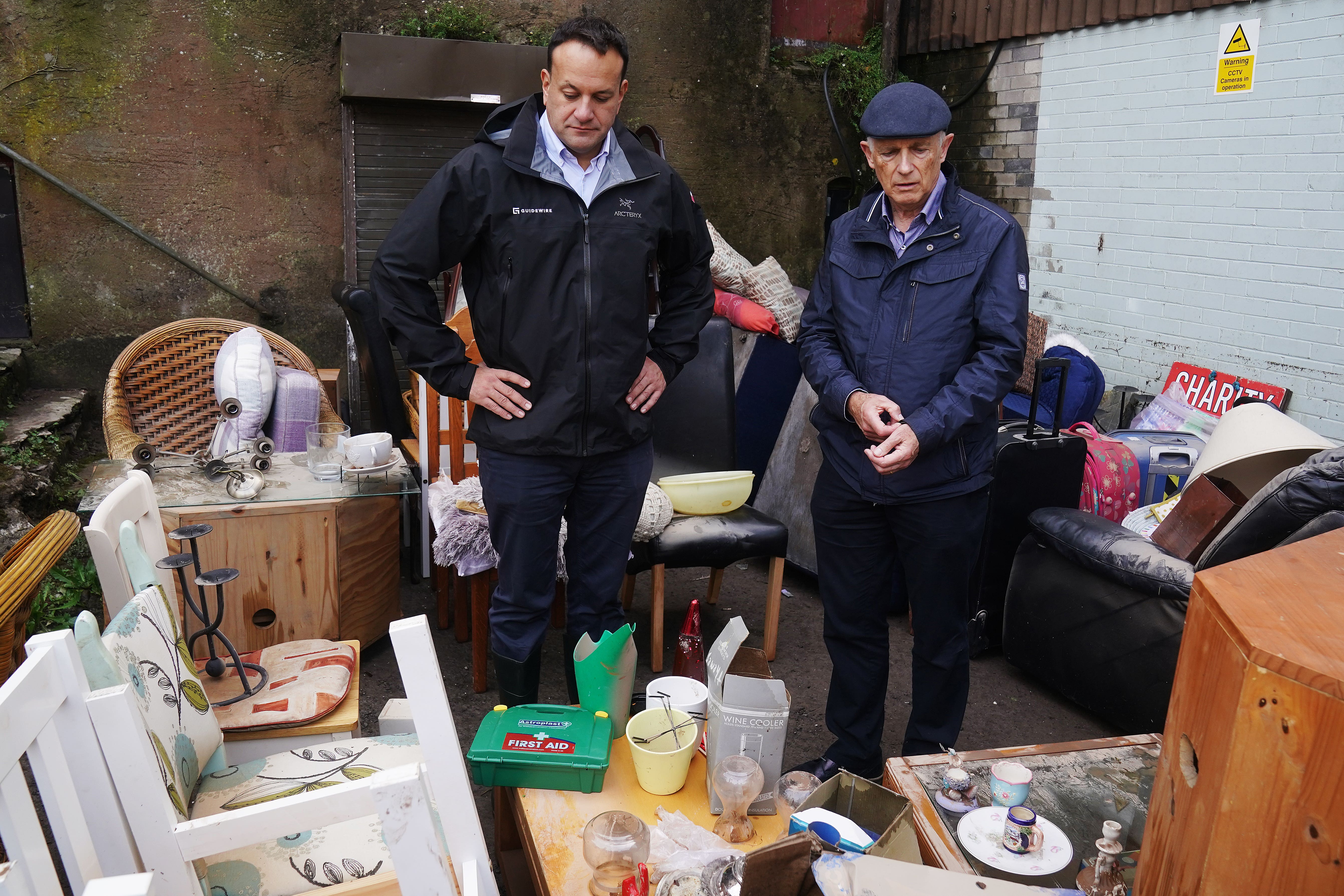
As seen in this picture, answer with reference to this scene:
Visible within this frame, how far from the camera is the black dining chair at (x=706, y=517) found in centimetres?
346

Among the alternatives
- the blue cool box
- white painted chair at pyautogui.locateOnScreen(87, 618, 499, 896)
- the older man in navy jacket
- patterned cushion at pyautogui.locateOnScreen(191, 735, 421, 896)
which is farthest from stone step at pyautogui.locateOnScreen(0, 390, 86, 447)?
the blue cool box

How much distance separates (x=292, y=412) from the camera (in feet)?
12.1

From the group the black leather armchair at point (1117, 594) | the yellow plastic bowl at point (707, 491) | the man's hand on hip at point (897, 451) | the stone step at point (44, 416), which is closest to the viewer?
the man's hand on hip at point (897, 451)

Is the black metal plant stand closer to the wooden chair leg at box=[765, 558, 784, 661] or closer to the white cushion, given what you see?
the white cushion

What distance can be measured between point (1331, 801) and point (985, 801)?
1209 mm

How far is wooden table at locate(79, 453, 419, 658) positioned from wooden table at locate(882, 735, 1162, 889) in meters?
1.92

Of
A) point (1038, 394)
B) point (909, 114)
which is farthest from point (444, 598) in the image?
point (909, 114)

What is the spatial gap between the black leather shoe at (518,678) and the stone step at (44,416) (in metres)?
2.72

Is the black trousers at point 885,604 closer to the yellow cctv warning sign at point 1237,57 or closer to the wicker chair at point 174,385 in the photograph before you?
the wicker chair at point 174,385

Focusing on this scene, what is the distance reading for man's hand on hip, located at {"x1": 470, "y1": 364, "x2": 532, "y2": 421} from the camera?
8.27 feet

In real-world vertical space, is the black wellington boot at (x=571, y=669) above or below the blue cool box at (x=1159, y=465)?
below

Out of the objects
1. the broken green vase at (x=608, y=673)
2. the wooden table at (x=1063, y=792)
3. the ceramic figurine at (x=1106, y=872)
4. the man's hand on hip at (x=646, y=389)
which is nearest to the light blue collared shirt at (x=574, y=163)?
the man's hand on hip at (x=646, y=389)

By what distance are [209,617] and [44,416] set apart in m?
2.46

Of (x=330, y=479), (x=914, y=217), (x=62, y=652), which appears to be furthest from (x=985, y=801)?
(x=330, y=479)
